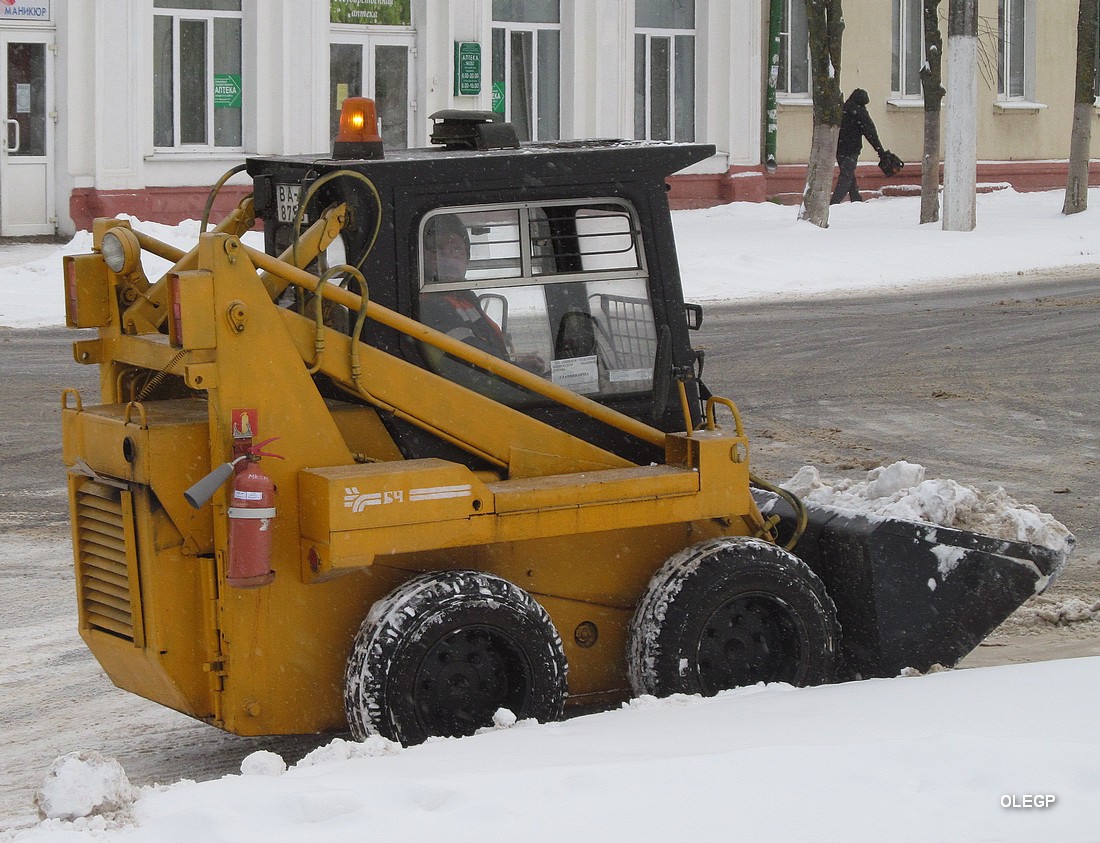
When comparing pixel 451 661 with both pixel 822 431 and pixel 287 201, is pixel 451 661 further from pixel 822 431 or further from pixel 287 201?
pixel 822 431

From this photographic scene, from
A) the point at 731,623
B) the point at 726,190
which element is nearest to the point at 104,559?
the point at 731,623

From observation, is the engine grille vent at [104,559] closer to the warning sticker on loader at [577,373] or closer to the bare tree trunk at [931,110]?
the warning sticker on loader at [577,373]

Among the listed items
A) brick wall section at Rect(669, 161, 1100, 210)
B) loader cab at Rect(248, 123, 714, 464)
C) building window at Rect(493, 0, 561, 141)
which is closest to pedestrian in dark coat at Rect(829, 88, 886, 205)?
brick wall section at Rect(669, 161, 1100, 210)

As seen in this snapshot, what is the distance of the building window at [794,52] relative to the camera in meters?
27.8

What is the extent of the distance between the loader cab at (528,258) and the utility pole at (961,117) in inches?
717

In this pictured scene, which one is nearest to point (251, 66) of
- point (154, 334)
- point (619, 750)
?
point (154, 334)

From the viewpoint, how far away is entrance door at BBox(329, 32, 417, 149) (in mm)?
23469

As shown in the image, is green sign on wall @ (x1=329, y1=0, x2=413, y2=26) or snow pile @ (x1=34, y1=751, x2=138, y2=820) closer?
snow pile @ (x1=34, y1=751, x2=138, y2=820)

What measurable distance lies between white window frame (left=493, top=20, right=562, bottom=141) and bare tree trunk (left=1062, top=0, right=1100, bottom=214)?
781 cm

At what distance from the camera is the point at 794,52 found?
1100 inches

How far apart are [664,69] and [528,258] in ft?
71.1

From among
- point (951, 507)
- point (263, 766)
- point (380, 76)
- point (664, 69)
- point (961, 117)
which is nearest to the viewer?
point (263, 766)

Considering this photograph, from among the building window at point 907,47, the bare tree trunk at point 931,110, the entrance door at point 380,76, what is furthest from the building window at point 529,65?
the building window at point 907,47

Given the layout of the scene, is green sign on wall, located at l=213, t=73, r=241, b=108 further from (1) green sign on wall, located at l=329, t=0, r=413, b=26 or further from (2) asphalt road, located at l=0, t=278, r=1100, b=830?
(2) asphalt road, located at l=0, t=278, r=1100, b=830
